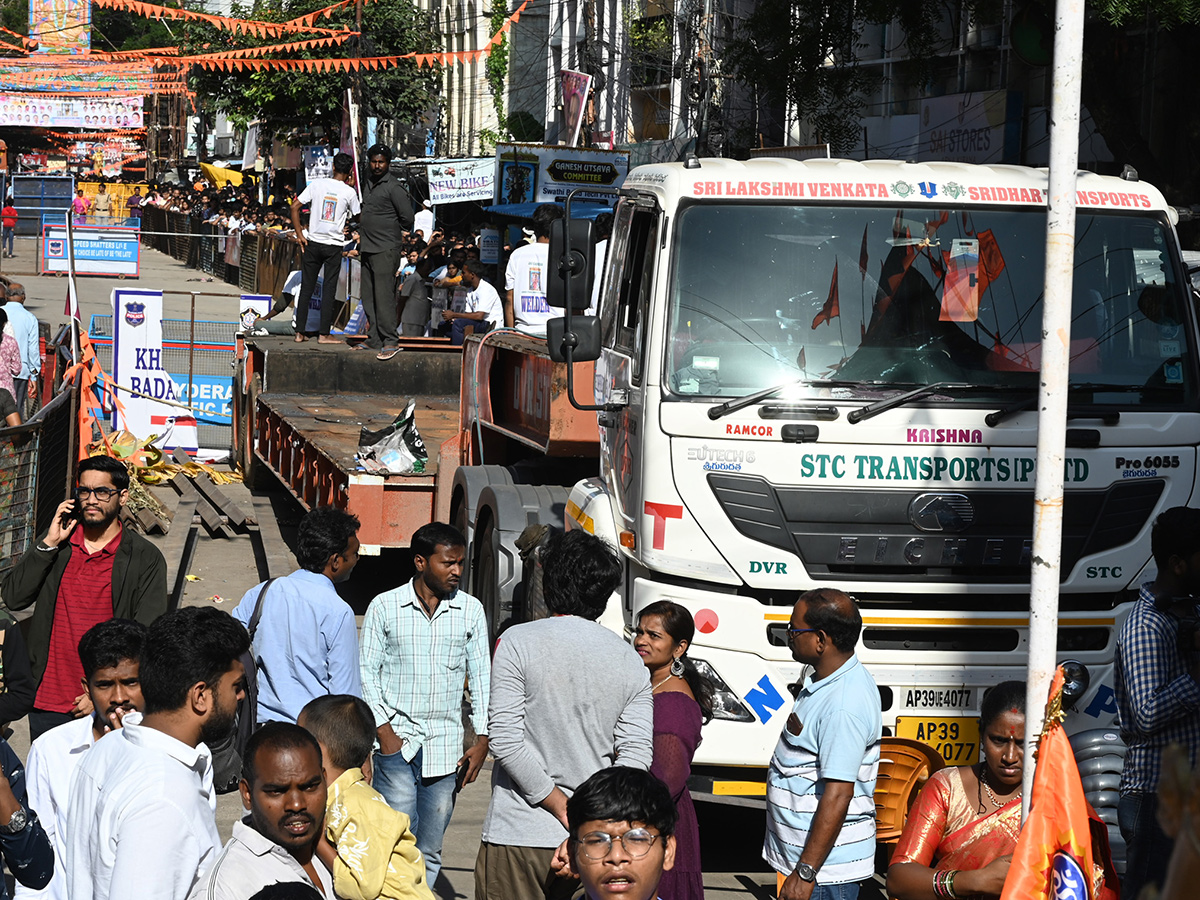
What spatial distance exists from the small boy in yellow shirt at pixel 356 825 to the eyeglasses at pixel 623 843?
3.40 feet

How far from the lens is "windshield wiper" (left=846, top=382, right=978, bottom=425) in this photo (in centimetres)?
583

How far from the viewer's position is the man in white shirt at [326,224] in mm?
13945

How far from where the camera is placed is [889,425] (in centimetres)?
587

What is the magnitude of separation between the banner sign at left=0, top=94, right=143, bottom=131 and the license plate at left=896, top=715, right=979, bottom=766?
51802 millimetres

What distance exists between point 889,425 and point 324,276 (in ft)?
32.0

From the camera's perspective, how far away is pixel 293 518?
571 inches

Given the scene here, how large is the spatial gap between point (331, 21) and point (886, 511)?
33.4 m

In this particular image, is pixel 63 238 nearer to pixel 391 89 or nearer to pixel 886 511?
pixel 391 89

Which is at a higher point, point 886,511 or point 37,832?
point 886,511

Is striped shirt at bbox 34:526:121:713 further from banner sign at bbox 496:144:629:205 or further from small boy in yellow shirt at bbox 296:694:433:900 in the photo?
banner sign at bbox 496:144:629:205

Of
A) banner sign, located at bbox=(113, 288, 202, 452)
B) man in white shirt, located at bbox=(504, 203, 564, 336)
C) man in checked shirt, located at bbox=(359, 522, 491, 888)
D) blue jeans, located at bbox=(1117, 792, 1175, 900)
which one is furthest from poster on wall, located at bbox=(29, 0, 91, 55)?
blue jeans, located at bbox=(1117, 792, 1175, 900)

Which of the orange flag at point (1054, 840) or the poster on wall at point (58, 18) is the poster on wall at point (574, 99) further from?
the poster on wall at point (58, 18)

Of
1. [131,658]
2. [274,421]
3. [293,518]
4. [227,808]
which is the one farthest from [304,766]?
[293,518]

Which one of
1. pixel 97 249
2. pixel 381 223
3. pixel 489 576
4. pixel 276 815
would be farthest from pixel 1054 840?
pixel 97 249
